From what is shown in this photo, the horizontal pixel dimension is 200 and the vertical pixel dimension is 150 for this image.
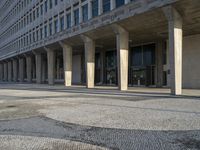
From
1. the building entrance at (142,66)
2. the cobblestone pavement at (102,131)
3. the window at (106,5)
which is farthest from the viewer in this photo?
the building entrance at (142,66)

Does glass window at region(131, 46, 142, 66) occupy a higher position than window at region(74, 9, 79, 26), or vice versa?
window at region(74, 9, 79, 26)

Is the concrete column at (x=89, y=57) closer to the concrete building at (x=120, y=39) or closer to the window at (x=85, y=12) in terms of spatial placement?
the concrete building at (x=120, y=39)

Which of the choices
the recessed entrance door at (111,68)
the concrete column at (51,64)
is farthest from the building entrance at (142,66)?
the concrete column at (51,64)

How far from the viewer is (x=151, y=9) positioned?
22.2 metres

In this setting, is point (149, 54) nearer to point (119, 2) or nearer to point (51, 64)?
point (119, 2)

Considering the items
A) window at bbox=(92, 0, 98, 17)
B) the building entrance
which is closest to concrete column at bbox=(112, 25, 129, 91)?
window at bbox=(92, 0, 98, 17)

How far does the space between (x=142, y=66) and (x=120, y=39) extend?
36.9 ft

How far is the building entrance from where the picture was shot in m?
36.7

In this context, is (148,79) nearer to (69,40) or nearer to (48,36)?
(69,40)

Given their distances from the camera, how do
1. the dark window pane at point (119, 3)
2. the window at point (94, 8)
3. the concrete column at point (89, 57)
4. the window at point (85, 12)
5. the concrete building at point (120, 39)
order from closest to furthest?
1. the concrete building at point (120, 39)
2. the dark window pane at point (119, 3)
3. the window at point (94, 8)
4. the concrete column at point (89, 57)
5. the window at point (85, 12)

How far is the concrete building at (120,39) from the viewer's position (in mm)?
21531

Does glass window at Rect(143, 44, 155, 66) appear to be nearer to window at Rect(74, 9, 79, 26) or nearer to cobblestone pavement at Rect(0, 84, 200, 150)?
window at Rect(74, 9, 79, 26)

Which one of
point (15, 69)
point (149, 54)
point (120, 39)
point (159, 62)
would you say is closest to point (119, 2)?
point (120, 39)

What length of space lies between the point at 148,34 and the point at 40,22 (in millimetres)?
25667
